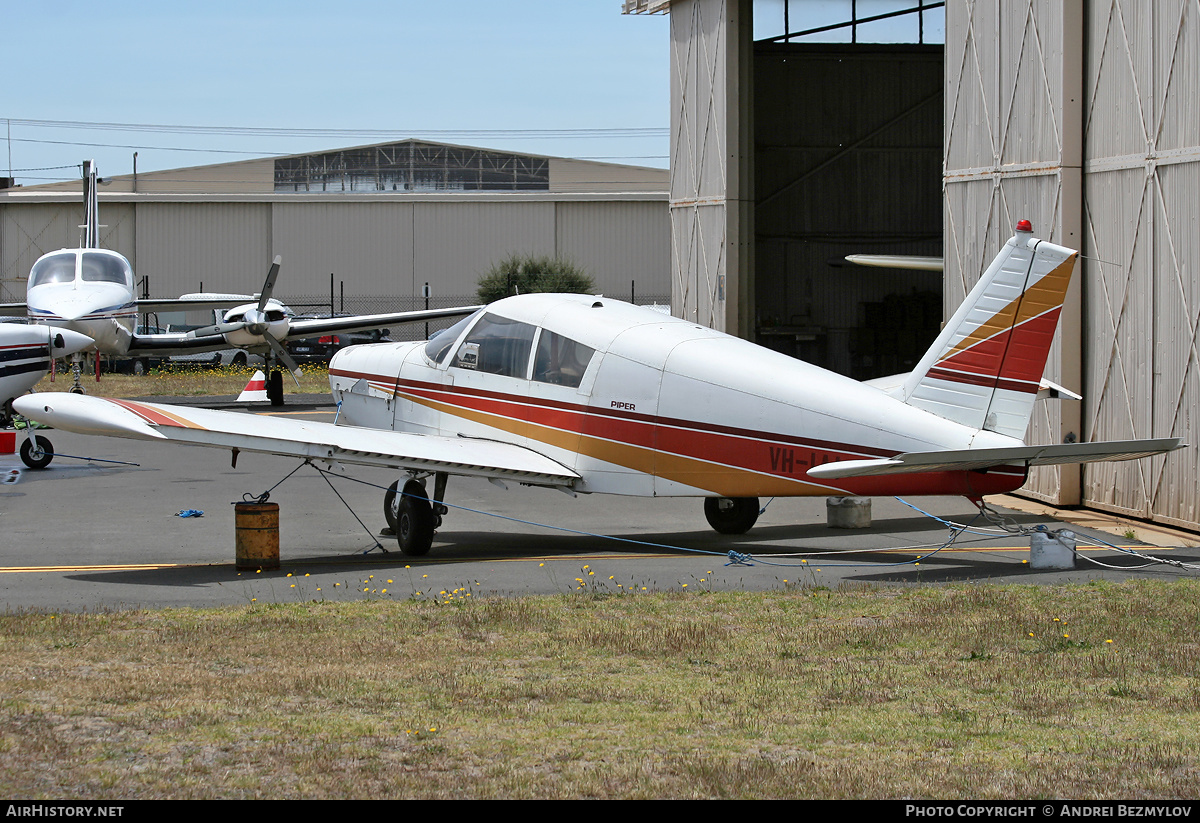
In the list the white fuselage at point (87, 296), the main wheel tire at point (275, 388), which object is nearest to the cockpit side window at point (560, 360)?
the main wheel tire at point (275, 388)

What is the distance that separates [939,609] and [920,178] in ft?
77.0

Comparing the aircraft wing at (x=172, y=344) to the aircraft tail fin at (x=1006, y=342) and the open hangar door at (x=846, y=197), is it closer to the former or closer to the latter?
the open hangar door at (x=846, y=197)

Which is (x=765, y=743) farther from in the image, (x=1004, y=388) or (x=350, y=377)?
(x=350, y=377)

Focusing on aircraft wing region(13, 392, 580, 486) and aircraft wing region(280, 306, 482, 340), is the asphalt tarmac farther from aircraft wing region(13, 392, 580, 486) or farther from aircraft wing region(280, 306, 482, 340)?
aircraft wing region(280, 306, 482, 340)

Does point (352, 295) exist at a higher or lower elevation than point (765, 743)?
higher

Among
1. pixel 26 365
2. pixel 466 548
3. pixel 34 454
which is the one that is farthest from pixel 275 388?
pixel 466 548

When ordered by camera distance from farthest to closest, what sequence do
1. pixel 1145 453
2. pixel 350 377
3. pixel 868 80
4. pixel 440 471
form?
pixel 868 80, pixel 350 377, pixel 440 471, pixel 1145 453

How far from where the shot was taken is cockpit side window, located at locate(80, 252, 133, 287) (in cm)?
2938

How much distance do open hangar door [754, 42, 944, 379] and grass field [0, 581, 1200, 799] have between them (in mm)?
21920

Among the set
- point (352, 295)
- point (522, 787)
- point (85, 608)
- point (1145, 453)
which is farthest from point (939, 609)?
point (352, 295)

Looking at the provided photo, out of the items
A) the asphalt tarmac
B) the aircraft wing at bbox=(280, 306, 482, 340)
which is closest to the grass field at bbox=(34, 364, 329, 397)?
the aircraft wing at bbox=(280, 306, 482, 340)

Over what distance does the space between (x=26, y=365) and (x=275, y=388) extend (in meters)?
10.7

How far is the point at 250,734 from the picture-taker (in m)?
5.91

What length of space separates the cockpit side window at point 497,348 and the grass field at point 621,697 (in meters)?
3.68
